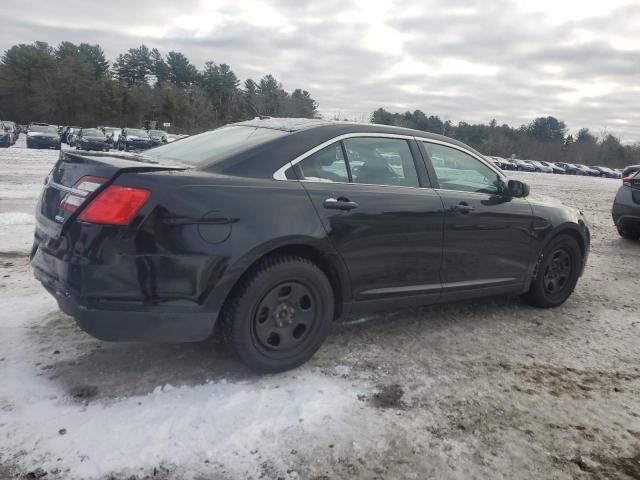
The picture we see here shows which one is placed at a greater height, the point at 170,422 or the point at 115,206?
the point at 115,206

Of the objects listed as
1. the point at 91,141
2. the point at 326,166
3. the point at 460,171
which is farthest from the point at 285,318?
the point at 91,141

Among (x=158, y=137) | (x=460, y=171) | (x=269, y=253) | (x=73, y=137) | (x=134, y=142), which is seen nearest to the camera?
(x=269, y=253)

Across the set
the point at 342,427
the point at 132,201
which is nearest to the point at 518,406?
the point at 342,427

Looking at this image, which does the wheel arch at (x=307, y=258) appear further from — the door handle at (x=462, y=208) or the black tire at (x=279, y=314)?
the door handle at (x=462, y=208)

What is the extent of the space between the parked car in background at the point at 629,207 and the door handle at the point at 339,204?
24.3 ft

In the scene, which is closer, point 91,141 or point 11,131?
point 91,141

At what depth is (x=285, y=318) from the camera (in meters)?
3.26

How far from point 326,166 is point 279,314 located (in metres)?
1.04

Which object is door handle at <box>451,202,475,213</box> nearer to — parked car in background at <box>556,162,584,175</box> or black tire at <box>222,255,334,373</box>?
black tire at <box>222,255,334,373</box>

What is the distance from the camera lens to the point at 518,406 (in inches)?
121

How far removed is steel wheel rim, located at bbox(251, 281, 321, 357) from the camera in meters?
3.17

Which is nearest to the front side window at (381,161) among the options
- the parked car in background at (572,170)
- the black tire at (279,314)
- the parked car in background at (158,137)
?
the black tire at (279,314)

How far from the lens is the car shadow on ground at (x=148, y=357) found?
303 centimetres

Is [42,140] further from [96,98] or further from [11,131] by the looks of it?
[96,98]
